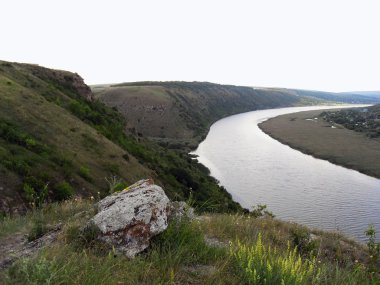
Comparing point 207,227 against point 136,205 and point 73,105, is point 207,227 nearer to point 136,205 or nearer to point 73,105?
point 136,205

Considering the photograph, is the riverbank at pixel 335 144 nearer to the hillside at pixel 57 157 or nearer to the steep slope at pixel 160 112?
the steep slope at pixel 160 112

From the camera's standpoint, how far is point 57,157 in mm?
26766

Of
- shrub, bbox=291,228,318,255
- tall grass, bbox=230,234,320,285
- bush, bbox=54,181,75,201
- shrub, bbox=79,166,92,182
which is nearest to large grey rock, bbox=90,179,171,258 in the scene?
tall grass, bbox=230,234,320,285

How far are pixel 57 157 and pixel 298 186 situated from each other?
3524cm

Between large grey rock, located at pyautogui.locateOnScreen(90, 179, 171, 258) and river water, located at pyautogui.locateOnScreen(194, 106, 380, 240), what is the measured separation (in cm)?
2088

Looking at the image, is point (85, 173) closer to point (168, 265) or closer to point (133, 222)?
point (133, 222)

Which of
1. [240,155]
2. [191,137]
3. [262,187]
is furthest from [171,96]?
[262,187]

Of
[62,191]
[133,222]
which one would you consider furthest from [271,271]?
[62,191]

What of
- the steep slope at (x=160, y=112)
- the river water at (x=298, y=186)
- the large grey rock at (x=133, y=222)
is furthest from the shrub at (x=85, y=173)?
the steep slope at (x=160, y=112)

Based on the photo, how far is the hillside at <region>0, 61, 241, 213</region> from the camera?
20.8 m

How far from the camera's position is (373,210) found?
135ft

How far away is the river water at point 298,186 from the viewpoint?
38.7 meters

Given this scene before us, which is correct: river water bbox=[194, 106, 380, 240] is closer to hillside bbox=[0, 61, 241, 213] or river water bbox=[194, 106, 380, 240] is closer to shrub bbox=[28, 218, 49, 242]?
hillside bbox=[0, 61, 241, 213]

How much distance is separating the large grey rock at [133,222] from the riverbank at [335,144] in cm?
5836
